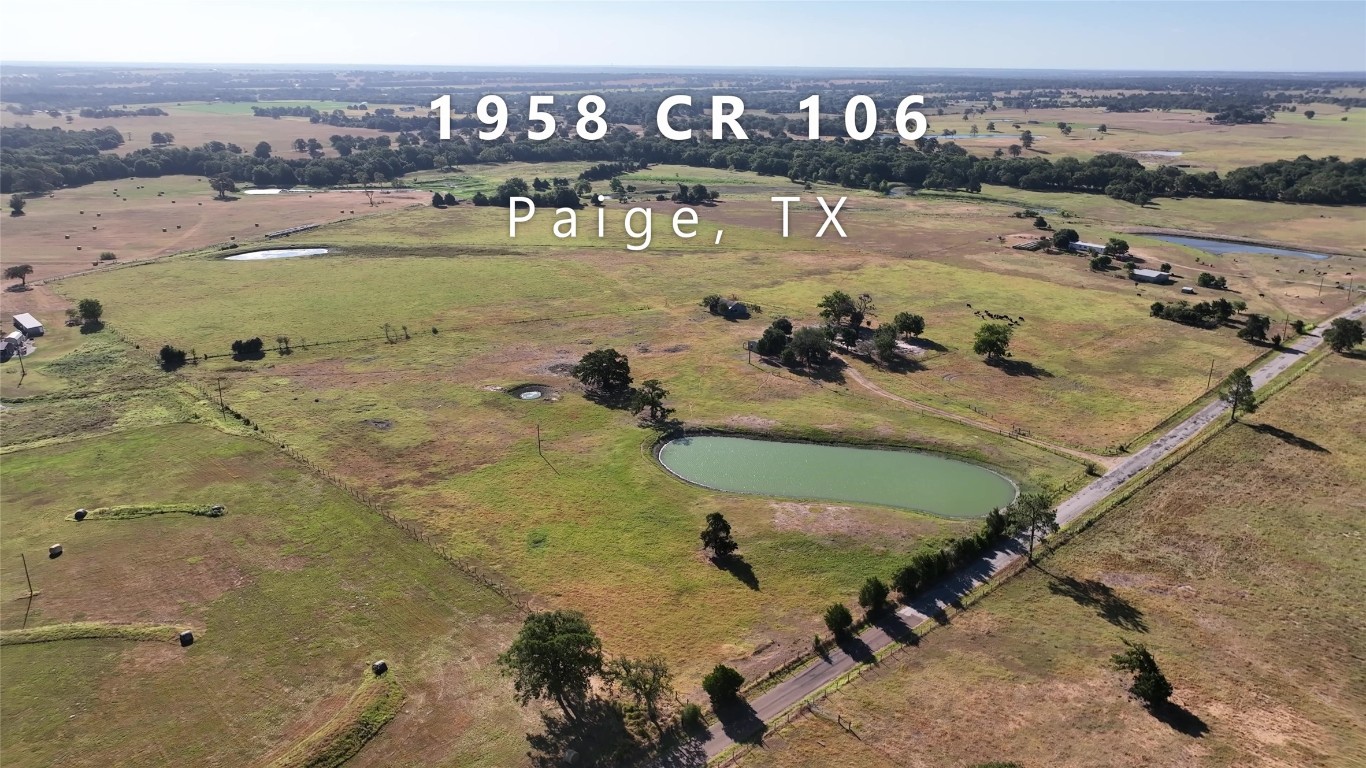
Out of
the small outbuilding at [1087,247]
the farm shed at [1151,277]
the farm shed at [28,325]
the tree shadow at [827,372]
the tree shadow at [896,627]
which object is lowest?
the tree shadow at [896,627]

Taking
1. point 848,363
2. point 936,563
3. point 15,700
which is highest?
point 848,363

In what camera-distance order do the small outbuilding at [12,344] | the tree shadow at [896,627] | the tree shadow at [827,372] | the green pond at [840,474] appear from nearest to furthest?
the tree shadow at [896,627] < the green pond at [840,474] < the tree shadow at [827,372] < the small outbuilding at [12,344]

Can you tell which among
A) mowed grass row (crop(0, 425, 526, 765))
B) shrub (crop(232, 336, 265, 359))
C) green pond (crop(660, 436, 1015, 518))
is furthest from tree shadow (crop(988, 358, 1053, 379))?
shrub (crop(232, 336, 265, 359))

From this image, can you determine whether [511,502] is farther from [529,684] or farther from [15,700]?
[15,700]

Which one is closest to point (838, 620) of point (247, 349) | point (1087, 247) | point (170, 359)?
point (247, 349)

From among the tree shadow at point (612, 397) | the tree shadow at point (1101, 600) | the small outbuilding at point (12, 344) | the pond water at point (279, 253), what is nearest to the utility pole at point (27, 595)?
the tree shadow at point (612, 397)

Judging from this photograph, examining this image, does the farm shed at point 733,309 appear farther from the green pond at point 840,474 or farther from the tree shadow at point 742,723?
the tree shadow at point 742,723

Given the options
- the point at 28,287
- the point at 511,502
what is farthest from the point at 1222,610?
the point at 28,287
